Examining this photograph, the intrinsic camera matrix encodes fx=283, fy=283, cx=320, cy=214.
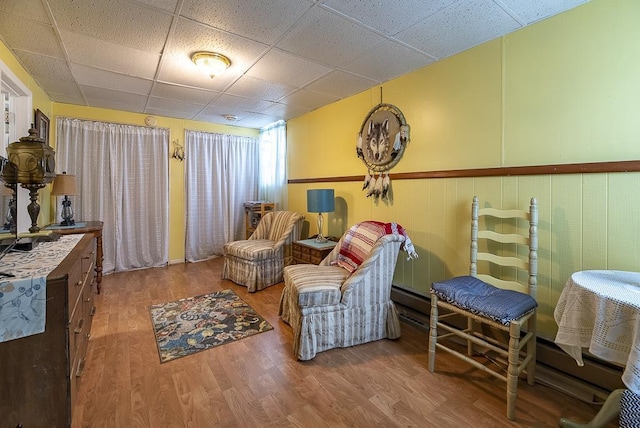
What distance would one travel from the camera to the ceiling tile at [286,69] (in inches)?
93.4

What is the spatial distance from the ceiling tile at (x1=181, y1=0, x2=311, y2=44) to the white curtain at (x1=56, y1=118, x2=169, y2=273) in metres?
2.91

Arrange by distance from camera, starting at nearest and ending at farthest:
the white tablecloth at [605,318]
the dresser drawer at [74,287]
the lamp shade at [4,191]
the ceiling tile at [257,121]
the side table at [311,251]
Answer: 1. the white tablecloth at [605,318]
2. the dresser drawer at [74,287]
3. the lamp shade at [4,191]
4. the side table at [311,251]
5. the ceiling tile at [257,121]

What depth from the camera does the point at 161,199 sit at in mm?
4289

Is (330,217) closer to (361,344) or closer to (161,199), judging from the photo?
(361,344)

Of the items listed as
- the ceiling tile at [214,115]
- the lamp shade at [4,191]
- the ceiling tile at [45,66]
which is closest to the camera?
the lamp shade at [4,191]

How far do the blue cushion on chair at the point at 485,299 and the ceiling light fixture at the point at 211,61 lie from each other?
2419mm

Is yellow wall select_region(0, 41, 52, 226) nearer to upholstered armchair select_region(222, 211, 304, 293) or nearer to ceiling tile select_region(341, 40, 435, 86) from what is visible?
upholstered armchair select_region(222, 211, 304, 293)

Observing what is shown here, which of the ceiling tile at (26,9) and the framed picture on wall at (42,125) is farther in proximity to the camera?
the framed picture on wall at (42,125)

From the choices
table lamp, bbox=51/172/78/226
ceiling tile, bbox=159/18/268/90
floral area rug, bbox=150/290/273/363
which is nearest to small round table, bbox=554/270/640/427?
floral area rug, bbox=150/290/273/363

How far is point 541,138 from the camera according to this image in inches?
72.5

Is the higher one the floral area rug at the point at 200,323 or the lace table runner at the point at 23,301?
the lace table runner at the point at 23,301

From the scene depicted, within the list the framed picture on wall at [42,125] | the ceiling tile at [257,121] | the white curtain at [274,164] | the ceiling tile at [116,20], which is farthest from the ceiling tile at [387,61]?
the framed picture on wall at [42,125]

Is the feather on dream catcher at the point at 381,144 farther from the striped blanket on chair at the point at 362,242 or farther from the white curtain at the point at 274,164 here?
the white curtain at the point at 274,164

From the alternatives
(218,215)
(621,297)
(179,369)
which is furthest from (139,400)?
(218,215)
